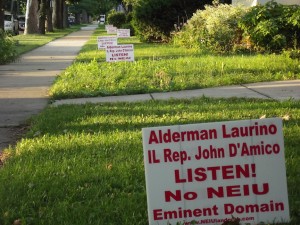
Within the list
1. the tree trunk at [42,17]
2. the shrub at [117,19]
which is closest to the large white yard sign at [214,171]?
the tree trunk at [42,17]

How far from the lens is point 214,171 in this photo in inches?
142

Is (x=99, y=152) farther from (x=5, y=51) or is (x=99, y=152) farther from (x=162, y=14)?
(x=162, y=14)

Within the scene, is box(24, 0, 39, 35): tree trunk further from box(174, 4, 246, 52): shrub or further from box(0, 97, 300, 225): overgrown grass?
box(0, 97, 300, 225): overgrown grass

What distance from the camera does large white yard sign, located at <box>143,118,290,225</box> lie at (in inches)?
139

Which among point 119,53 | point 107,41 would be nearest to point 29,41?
point 107,41

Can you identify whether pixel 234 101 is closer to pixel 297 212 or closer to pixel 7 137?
pixel 7 137

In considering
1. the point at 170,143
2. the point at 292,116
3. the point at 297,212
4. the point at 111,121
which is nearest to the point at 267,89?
the point at 292,116

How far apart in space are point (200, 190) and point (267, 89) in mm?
6734

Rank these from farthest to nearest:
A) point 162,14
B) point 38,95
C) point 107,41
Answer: point 162,14
point 107,41
point 38,95

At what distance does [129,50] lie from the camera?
13891mm

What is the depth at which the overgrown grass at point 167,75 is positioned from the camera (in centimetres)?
1041

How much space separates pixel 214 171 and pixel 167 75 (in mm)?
7996

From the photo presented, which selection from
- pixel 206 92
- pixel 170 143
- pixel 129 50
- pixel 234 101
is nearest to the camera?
pixel 170 143

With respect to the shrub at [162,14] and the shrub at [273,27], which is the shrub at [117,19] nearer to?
the shrub at [162,14]
